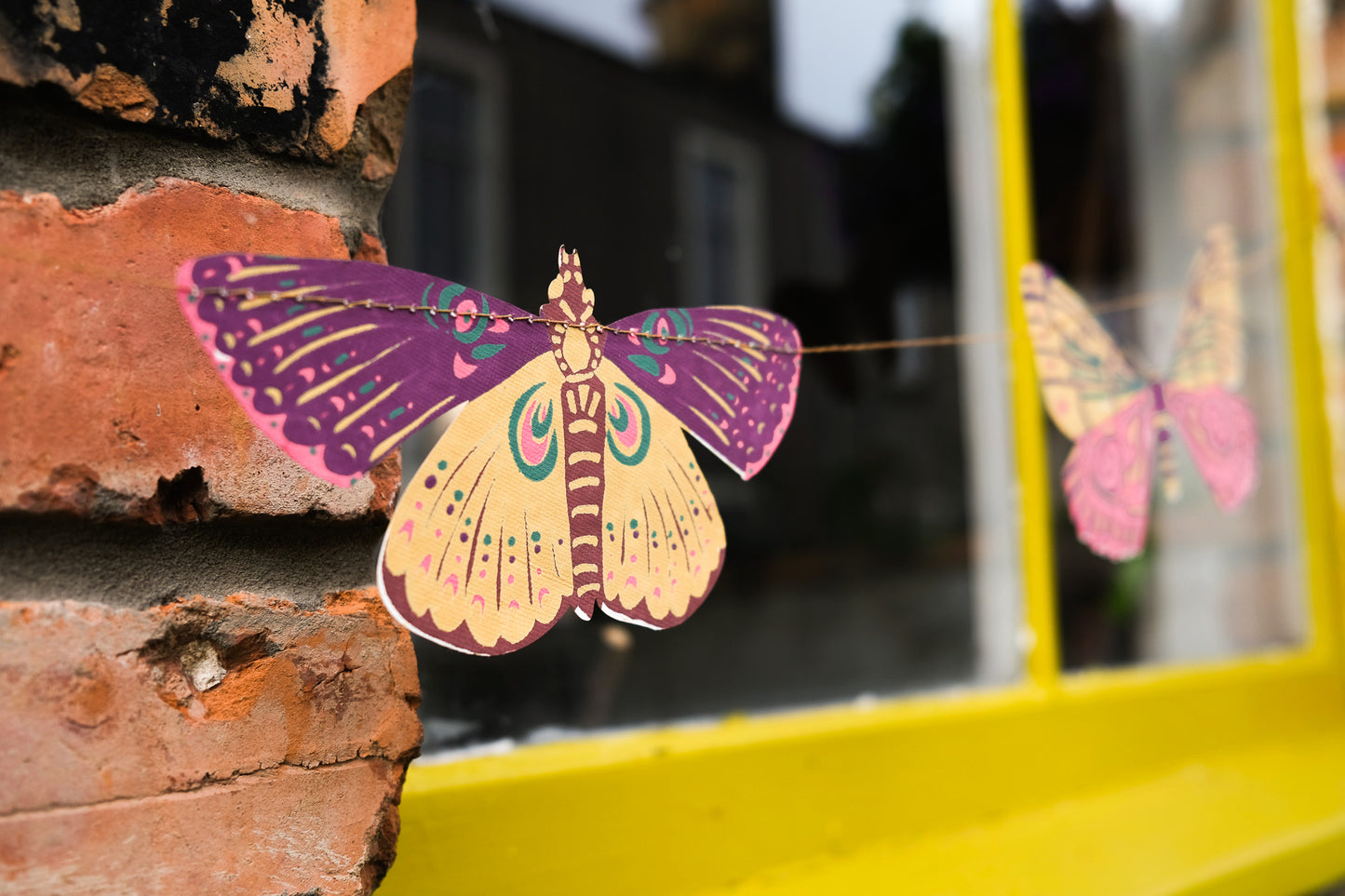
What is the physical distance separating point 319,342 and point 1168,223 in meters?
1.90

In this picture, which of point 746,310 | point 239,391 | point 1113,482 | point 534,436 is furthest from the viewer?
point 1113,482

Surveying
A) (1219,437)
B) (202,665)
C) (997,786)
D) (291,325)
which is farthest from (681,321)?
(997,786)

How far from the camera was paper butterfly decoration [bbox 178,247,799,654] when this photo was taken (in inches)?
18.8

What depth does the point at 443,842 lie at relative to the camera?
75 cm

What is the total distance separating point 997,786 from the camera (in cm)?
115

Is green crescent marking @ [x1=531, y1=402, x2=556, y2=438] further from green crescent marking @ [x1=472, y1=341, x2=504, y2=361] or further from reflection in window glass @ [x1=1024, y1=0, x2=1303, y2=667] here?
reflection in window glass @ [x1=1024, y1=0, x2=1303, y2=667]

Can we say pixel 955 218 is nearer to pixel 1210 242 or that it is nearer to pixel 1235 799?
pixel 1210 242

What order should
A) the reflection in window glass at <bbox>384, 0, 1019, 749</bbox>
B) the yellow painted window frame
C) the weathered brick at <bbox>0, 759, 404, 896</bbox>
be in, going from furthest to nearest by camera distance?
the reflection in window glass at <bbox>384, 0, 1019, 749</bbox>, the yellow painted window frame, the weathered brick at <bbox>0, 759, 404, 896</bbox>

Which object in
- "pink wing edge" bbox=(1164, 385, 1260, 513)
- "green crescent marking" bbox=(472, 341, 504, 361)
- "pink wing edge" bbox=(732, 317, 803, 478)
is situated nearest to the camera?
"green crescent marking" bbox=(472, 341, 504, 361)

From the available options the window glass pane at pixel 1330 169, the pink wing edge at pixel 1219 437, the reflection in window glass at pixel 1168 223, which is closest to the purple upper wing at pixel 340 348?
the pink wing edge at pixel 1219 437

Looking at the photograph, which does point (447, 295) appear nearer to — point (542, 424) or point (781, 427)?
point (542, 424)

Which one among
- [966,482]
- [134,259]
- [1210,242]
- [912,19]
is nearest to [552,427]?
[134,259]

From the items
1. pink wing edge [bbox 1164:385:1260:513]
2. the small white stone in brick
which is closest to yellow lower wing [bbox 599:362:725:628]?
the small white stone in brick

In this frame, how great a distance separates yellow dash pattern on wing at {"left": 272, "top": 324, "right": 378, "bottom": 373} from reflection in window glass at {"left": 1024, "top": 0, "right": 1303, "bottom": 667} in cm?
142
